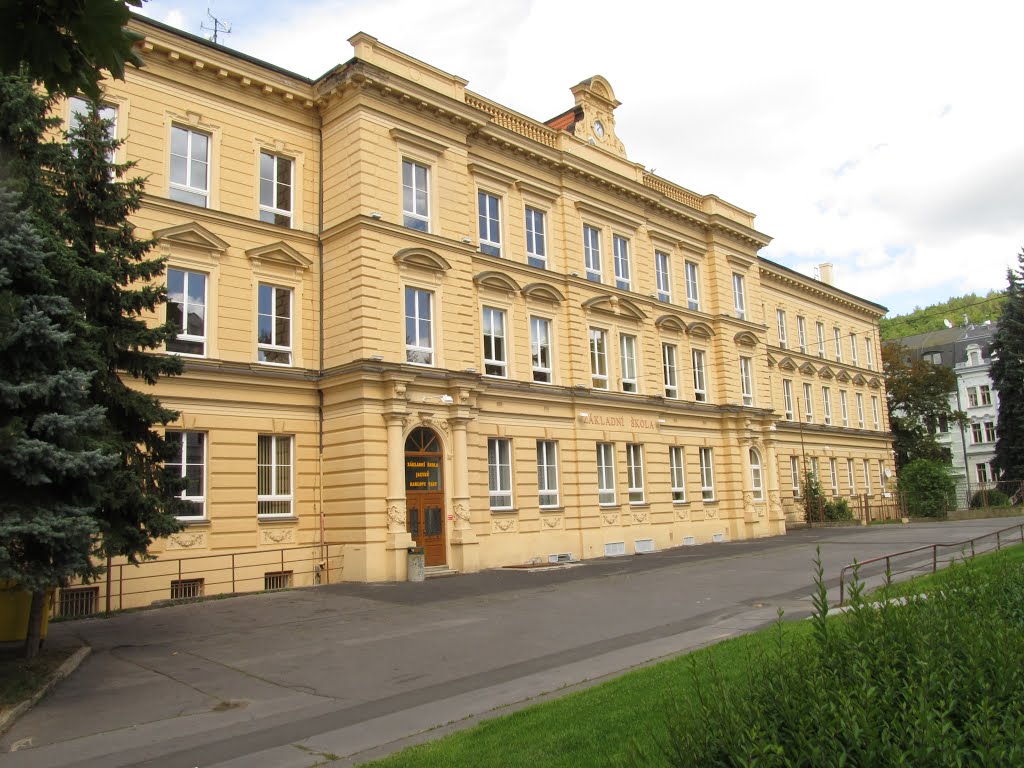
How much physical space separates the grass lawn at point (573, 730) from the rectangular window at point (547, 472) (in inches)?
743

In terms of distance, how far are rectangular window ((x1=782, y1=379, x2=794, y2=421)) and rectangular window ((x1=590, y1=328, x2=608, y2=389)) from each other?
19327 mm

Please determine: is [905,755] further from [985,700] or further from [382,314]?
[382,314]

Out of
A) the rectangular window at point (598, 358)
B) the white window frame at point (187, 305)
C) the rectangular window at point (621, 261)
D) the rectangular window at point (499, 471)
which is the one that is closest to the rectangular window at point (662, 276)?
the rectangular window at point (621, 261)

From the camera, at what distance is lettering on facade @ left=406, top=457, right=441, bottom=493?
24.0 metres

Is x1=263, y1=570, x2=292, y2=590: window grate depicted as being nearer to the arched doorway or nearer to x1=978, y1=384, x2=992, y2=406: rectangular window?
the arched doorway

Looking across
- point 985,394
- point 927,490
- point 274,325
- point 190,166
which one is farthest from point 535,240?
point 985,394

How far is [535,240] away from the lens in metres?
30.3

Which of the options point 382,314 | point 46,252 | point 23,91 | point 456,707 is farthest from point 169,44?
point 456,707

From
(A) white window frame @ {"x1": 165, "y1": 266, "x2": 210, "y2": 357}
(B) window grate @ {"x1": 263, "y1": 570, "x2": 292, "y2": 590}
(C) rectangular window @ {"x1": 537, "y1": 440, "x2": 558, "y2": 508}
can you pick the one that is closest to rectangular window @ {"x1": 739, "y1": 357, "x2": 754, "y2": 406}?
(C) rectangular window @ {"x1": 537, "y1": 440, "x2": 558, "y2": 508}

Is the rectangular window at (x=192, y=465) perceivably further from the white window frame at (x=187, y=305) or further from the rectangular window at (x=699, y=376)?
the rectangular window at (x=699, y=376)

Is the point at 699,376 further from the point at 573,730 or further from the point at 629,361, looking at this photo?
the point at 573,730

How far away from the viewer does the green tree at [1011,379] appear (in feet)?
180

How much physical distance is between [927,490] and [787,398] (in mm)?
8777

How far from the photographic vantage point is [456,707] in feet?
31.1
